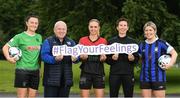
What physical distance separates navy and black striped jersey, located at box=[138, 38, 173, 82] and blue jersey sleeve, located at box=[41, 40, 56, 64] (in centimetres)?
184

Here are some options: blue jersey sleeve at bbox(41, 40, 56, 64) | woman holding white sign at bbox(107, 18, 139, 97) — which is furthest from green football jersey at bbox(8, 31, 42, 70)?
woman holding white sign at bbox(107, 18, 139, 97)

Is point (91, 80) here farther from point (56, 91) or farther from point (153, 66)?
point (153, 66)

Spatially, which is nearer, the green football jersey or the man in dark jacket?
the man in dark jacket

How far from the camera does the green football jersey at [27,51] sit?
9203mm

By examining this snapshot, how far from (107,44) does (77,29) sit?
1220 cm

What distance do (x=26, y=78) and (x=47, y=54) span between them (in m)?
0.66

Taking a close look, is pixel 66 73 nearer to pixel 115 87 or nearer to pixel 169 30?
pixel 115 87

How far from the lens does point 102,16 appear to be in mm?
21562

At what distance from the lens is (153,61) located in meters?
9.24

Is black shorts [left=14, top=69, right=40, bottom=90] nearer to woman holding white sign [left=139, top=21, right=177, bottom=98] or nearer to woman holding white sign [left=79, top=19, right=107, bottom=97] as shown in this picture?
woman holding white sign [left=79, top=19, right=107, bottom=97]

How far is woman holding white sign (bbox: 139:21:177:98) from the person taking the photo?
9.23 metres

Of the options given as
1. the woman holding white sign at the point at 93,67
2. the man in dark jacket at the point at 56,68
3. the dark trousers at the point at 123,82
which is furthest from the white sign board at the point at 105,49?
the dark trousers at the point at 123,82

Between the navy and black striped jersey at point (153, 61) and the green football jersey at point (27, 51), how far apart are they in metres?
2.17

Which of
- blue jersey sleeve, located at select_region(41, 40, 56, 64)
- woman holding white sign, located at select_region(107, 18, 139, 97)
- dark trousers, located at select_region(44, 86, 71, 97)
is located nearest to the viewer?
blue jersey sleeve, located at select_region(41, 40, 56, 64)
